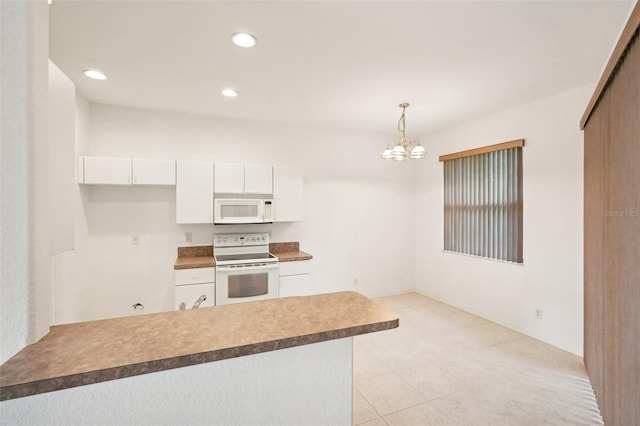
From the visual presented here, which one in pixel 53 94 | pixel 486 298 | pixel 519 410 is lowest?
pixel 519 410

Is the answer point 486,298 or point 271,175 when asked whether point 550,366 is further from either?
point 271,175

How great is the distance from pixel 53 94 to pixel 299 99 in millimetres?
2540

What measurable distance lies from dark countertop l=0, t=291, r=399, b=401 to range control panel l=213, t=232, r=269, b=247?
267 cm

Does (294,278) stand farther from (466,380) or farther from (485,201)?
(485,201)

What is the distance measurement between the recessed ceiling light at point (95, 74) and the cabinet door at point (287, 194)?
1.94 meters

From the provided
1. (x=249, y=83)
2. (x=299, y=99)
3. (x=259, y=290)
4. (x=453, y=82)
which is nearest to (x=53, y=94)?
(x=249, y=83)

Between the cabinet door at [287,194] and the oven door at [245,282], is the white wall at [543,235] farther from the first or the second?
the oven door at [245,282]

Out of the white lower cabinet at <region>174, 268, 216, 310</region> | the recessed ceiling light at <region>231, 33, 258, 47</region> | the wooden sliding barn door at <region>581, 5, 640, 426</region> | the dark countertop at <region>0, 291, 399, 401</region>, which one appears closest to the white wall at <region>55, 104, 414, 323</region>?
the white lower cabinet at <region>174, 268, 216, 310</region>

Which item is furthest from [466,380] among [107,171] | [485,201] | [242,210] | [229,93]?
[107,171]

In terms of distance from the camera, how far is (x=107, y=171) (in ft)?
10.7

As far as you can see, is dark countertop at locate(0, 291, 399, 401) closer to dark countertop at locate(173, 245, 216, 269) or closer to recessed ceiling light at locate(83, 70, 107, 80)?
dark countertop at locate(173, 245, 216, 269)

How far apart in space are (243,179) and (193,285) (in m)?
1.37

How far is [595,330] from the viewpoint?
7.66 feet

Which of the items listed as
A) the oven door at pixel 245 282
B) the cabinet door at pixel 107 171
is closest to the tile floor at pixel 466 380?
the oven door at pixel 245 282
